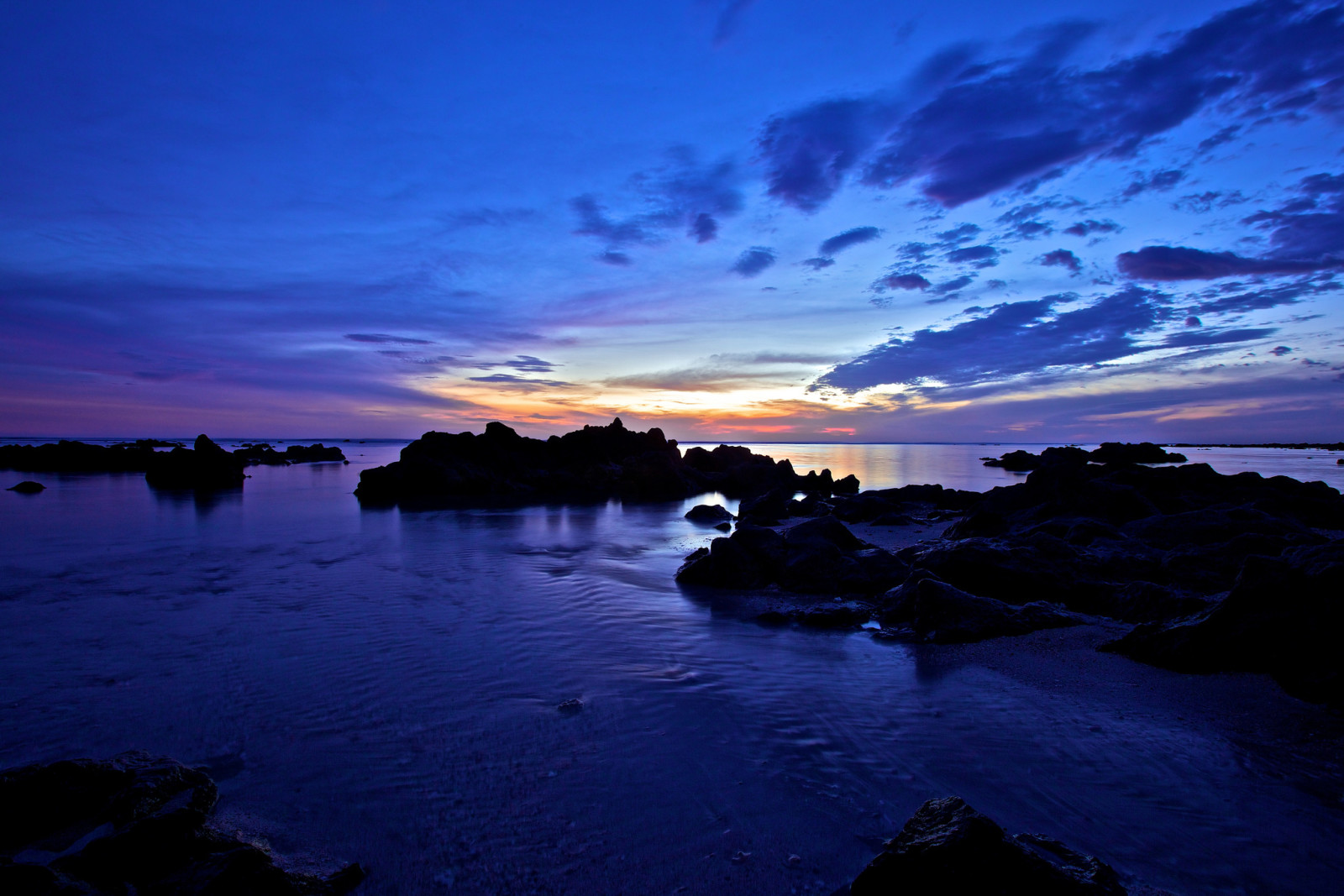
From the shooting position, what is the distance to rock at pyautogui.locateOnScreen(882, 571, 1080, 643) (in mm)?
8508

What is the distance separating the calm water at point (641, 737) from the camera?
410cm

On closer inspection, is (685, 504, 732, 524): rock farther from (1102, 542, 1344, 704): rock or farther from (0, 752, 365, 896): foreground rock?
(0, 752, 365, 896): foreground rock

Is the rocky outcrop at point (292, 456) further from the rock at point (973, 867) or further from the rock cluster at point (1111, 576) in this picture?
the rock at point (973, 867)

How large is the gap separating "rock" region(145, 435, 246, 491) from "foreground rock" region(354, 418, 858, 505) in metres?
10.9

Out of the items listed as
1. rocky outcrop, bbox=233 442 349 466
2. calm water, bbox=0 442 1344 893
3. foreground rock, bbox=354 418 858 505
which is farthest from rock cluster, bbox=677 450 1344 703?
rocky outcrop, bbox=233 442 349 466

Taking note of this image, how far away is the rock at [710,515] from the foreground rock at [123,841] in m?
21.0

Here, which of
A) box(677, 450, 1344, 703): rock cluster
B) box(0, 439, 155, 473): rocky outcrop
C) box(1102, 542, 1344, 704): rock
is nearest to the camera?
box(1102, 542, 1344, 704): rock

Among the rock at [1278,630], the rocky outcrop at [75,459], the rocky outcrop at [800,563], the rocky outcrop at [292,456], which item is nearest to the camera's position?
the rock at [1278,630]

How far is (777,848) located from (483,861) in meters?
1.96

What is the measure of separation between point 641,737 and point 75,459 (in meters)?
65.7

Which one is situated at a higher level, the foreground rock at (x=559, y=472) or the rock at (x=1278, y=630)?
the foreground rock at (x=559, y=472)

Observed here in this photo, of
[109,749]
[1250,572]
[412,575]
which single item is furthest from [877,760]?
[412,575]

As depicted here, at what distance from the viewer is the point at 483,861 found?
13.2 feet

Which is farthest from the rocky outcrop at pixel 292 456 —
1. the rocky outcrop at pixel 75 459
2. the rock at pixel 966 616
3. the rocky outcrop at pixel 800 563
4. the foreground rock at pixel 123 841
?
the rock at pixel 966 616
